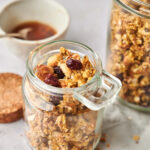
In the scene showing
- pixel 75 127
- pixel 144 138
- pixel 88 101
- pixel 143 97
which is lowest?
pixel 144 138

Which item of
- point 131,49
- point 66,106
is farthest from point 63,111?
point 131,49

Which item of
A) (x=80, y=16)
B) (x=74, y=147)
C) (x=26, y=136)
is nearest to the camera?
(x=74, y=147)

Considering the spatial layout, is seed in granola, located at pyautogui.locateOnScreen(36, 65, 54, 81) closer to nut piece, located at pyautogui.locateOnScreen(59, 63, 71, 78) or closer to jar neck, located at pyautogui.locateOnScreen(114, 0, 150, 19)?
nut piece, located at pyautogui.locateOnScreen(59, 63, 71, 78)

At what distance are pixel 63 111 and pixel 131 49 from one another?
32 cm

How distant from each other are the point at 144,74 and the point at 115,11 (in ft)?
0.78

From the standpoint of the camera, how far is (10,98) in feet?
3.98

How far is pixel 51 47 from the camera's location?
1.04 metres

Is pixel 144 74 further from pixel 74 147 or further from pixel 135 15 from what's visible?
pixel 74 147

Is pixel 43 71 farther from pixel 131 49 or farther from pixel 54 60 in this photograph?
pixel 131 49

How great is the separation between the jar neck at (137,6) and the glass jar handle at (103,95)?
224 millimetres

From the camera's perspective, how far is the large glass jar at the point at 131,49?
104 centimetres

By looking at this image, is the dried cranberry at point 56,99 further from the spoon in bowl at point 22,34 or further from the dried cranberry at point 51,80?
the spoon in bowl at point 22,34

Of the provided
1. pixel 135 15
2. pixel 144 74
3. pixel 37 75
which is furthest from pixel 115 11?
pixel 37 75

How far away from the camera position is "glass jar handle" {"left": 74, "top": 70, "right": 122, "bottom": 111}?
35.4 inches
